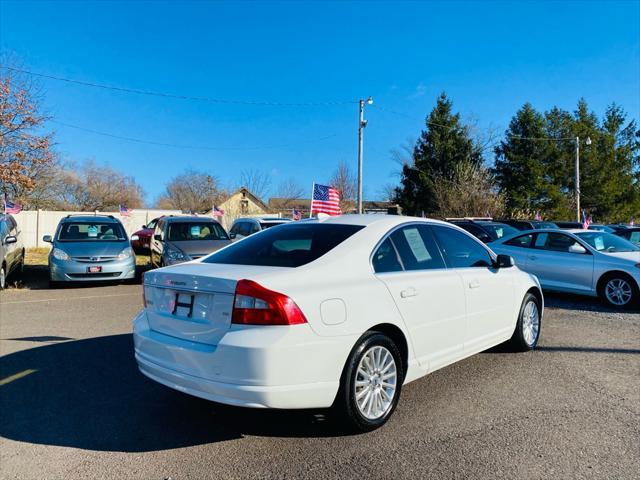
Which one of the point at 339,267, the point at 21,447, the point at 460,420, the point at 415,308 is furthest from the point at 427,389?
the point at 21,447

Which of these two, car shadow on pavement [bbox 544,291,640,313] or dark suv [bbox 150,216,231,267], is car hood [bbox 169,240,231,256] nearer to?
dark suv [bbox 150,216,231,267]

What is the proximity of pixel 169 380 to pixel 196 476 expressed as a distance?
0.72m

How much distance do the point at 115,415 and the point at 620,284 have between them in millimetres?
8699

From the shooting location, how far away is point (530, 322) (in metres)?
5.80

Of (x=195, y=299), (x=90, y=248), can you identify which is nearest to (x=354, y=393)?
(x=195, y=299)

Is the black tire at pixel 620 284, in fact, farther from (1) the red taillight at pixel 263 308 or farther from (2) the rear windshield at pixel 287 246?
(1) the red taillight at pixel 263 308

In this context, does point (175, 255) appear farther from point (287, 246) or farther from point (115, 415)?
point (287, 246)

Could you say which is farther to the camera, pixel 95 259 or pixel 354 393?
pixel 95 259

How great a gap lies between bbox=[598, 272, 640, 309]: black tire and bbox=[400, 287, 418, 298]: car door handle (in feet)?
22.1

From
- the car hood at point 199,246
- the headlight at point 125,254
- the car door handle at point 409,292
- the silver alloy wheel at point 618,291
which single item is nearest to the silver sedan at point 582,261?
the silver alloy wheel at point 618,291

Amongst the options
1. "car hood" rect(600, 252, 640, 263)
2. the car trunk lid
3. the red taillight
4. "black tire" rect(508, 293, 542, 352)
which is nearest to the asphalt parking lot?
"black tire" rect(508, 293, 542, 352)

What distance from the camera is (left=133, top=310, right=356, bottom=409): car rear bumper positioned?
3.03 meters

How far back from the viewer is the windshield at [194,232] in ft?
39.2

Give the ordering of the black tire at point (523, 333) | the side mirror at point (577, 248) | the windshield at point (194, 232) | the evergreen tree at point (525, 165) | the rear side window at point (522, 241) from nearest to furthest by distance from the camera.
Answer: the black tire at point (523, 333) < the side mirror at point (577, 248) < the rear side window at point (522, 241) < the windshield at point (194, 232) < the evergreen tree at point (525, 165)
